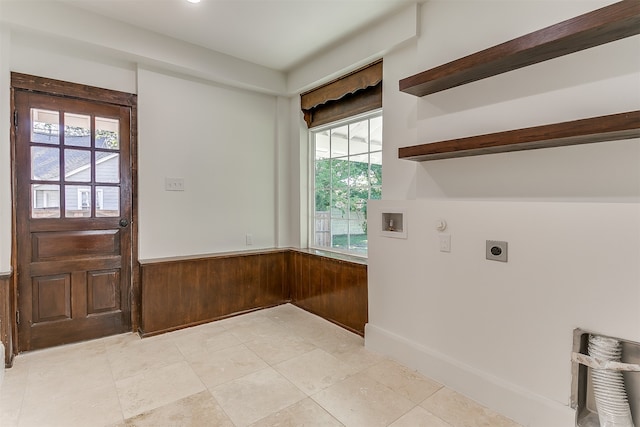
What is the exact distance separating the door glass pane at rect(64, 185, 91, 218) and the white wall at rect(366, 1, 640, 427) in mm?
2484

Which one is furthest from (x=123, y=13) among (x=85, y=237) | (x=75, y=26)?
(x=85, y=237)

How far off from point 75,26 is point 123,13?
37 centimetres

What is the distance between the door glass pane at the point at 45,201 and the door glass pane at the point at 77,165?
0.14 meters

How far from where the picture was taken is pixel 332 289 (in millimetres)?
3029

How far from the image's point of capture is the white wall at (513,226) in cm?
147

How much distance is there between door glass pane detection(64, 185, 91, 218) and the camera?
2.55m

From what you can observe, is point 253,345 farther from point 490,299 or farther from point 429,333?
point 490,299

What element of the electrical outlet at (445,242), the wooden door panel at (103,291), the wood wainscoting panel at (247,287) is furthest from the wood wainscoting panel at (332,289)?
the wooden door panel at (103,291)

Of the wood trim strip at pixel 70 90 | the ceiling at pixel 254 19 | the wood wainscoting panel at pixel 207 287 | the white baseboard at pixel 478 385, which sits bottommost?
the white baseboard at pixel 478 385

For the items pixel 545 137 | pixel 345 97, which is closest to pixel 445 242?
pixel 545 137

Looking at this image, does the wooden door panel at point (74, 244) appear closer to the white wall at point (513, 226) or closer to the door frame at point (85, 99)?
the door frame at point (85, 99)

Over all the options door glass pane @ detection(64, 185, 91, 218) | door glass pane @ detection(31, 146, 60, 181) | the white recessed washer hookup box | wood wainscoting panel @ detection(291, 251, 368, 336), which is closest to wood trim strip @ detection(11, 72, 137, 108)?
door glass pane @ detection(31, 146, 60, 181)

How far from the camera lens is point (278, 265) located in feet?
11.7

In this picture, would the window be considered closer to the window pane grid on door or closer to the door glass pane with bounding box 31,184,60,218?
the window pane grid on door
